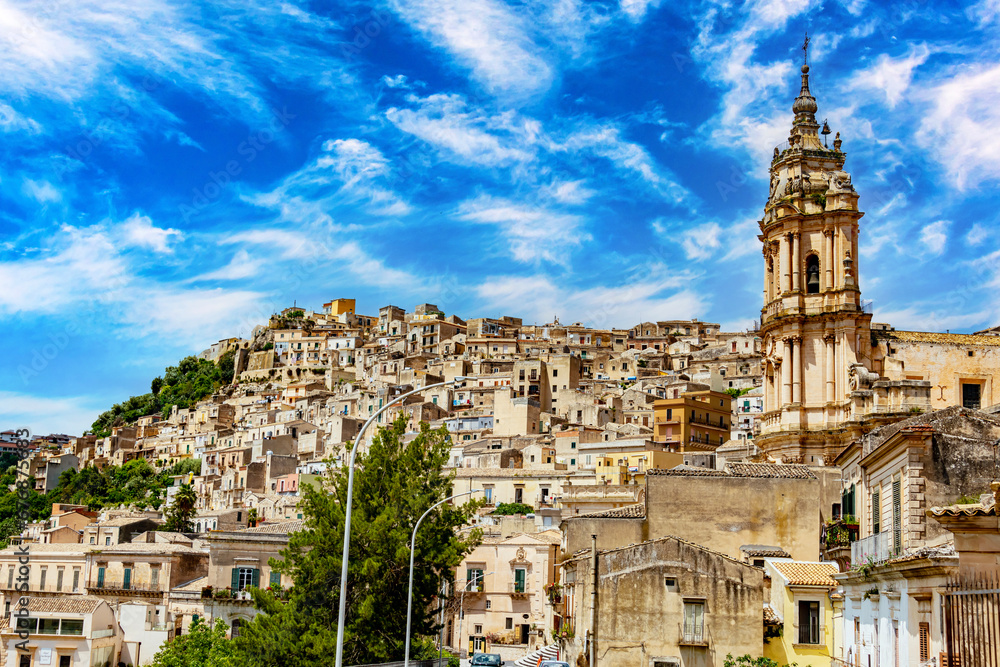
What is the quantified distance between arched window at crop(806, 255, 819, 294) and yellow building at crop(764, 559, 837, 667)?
717 inches

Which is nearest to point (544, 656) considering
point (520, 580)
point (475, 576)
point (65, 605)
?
point (520, 580)

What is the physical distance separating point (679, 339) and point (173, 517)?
8268cm

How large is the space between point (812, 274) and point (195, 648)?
31271mm

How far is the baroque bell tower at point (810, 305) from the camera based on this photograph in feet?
158

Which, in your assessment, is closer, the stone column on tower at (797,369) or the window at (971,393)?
the window at (971,393)

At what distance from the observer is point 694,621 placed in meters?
35.5

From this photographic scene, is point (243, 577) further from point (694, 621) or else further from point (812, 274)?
point (812, 274)

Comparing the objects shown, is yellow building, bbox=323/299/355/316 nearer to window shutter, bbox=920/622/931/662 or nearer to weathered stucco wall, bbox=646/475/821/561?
weathered stucco wall, bbox=646/475/821/561

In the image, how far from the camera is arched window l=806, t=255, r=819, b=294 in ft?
165

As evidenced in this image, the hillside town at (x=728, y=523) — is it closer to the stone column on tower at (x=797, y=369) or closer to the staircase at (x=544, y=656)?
the stone column on tower at (x=797, y=369)

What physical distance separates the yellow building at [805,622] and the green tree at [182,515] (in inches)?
1977

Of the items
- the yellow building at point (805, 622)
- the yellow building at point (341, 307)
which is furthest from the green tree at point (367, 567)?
the yellow building at point (341, 307)

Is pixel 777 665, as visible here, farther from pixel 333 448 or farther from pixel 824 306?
pixel 333 448

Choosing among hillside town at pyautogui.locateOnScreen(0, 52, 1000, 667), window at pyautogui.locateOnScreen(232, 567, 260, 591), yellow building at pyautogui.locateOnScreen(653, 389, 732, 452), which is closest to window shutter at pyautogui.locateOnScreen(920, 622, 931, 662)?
hillside town at pyautogui.locateOnScreen(0, 52, 1000, 667)
